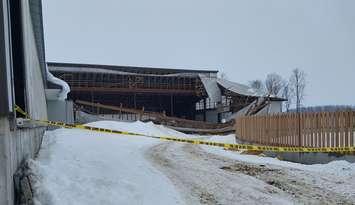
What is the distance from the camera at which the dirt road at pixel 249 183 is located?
832 cm

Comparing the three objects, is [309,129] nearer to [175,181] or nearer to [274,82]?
[175,181]

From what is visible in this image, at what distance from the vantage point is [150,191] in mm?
8039

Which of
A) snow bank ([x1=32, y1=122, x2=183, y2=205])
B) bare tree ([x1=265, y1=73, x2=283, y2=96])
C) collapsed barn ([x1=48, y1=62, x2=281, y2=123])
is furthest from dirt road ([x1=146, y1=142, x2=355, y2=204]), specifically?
bare tree ([x1=265, y1=73, x2=283, y2=96])

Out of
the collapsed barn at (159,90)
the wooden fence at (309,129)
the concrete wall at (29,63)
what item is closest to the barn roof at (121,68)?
the collapsed barn at (159,90)

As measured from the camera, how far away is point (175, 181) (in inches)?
370

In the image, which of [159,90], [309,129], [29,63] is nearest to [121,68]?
[159,90]

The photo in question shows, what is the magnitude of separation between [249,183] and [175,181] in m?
1.61

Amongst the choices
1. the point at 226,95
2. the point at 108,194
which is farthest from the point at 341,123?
the point at 226,95

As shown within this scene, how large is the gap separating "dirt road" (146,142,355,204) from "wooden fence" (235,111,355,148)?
2.83m

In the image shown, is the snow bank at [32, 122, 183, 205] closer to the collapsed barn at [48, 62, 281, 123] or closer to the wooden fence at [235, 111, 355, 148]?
the wooden fence at [235, 111, 355, 148]

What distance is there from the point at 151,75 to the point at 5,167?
144 feet

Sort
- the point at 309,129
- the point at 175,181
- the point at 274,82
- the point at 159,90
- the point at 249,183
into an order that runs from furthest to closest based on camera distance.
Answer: the point at 274,82 < the point at 159,90 < the point at 309,129 < the point at 249,183 < the point at 175,181

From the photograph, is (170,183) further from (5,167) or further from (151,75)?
(151,75)

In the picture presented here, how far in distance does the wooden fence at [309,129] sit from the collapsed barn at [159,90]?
29.7 meters
